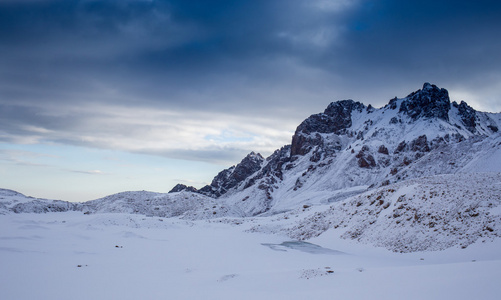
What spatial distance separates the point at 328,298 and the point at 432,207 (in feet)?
66.3

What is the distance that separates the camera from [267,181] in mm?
161750

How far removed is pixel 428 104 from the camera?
162m

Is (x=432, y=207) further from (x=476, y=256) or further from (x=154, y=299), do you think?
(x=154, y=299)

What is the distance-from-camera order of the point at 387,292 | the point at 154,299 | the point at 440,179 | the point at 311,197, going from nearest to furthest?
the point at 387,292 < the point at 154,299 < the point at 440,179 < the point at 311,197

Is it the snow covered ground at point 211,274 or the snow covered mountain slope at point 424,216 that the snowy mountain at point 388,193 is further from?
the snow covered ground at point 211,274

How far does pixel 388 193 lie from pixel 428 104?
508 ft

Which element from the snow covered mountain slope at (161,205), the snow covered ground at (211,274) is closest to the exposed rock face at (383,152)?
the snow covered mountain slope at (161,205)

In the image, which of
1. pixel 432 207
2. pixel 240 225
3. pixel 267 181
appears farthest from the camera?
pixel 267 181

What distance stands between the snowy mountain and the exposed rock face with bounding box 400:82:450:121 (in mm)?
622

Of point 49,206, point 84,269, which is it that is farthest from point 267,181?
point 84,269

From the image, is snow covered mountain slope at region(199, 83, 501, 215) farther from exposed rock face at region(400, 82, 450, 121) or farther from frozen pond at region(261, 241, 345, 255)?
frozen pond at region(261, 241, 345, 255)

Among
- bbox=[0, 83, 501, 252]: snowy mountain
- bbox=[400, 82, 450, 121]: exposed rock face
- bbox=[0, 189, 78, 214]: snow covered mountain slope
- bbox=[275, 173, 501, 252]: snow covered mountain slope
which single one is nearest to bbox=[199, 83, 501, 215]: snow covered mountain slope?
bbox=[400, 82, 450, 121]: exposed rock face

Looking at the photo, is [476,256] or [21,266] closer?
[21,266]

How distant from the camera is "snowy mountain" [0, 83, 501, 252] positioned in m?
23.3
